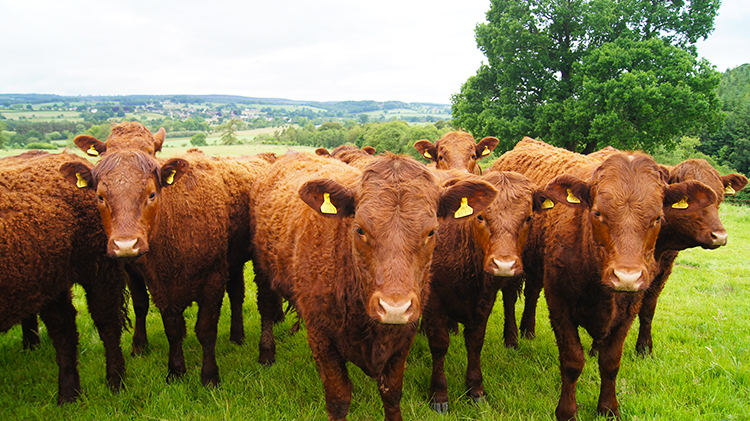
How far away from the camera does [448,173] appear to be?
4129 millimetres

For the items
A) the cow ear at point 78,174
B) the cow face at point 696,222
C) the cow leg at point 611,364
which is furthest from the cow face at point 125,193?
the cow face at point 696,222

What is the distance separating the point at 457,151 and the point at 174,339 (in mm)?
5882

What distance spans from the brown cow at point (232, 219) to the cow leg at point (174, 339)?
2.80 ft

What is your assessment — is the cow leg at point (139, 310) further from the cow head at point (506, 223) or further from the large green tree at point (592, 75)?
the large green tree at point (592, 75)

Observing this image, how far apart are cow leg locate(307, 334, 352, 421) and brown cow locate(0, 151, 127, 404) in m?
2.76

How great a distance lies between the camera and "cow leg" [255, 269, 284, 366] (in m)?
5.27

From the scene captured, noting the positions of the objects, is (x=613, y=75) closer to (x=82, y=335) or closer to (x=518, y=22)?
(x=518, y=22)

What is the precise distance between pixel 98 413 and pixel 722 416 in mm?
6035

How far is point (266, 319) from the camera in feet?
17.5

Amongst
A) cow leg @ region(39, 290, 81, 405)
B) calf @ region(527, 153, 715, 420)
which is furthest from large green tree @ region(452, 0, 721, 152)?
cow leg @ region(39, 290, 81, 405)

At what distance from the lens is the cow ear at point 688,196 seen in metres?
3.32

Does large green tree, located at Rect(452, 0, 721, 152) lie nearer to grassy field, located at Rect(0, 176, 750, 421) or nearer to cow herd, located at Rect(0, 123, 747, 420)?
grassy field, located at Rect(0, 176, 750, 421)

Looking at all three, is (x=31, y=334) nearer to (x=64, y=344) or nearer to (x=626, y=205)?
(x=64, y=344)

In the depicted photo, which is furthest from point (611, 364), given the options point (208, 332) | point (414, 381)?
point (208, 332)
